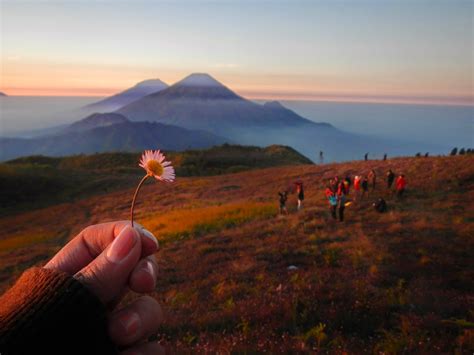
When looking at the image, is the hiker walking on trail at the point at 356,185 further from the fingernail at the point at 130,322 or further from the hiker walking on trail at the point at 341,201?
the fingernail at the point at 130,322

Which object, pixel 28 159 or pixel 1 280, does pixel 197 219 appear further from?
pixel 28 159

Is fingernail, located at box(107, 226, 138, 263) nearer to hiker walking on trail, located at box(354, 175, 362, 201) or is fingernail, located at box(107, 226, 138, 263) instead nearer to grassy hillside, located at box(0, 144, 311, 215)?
hiker walking on trail, located at box(354, 175, 362, 201)

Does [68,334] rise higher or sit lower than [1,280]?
higher

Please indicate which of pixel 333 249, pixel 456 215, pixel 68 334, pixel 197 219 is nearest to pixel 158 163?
pixel 68 334

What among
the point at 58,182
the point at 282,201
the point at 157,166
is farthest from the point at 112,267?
the point at 58,182

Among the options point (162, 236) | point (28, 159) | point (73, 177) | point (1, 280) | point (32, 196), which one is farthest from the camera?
point (28, 159)

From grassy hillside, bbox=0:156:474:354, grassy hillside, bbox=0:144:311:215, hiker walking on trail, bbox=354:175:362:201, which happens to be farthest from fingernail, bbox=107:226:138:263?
grassy hillside, bbox=0:144:311:215

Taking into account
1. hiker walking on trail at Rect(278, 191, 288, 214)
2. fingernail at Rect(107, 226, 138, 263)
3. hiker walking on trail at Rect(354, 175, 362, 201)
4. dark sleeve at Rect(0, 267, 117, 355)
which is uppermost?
fingernail at Rect(107, 226, 138, 263)
